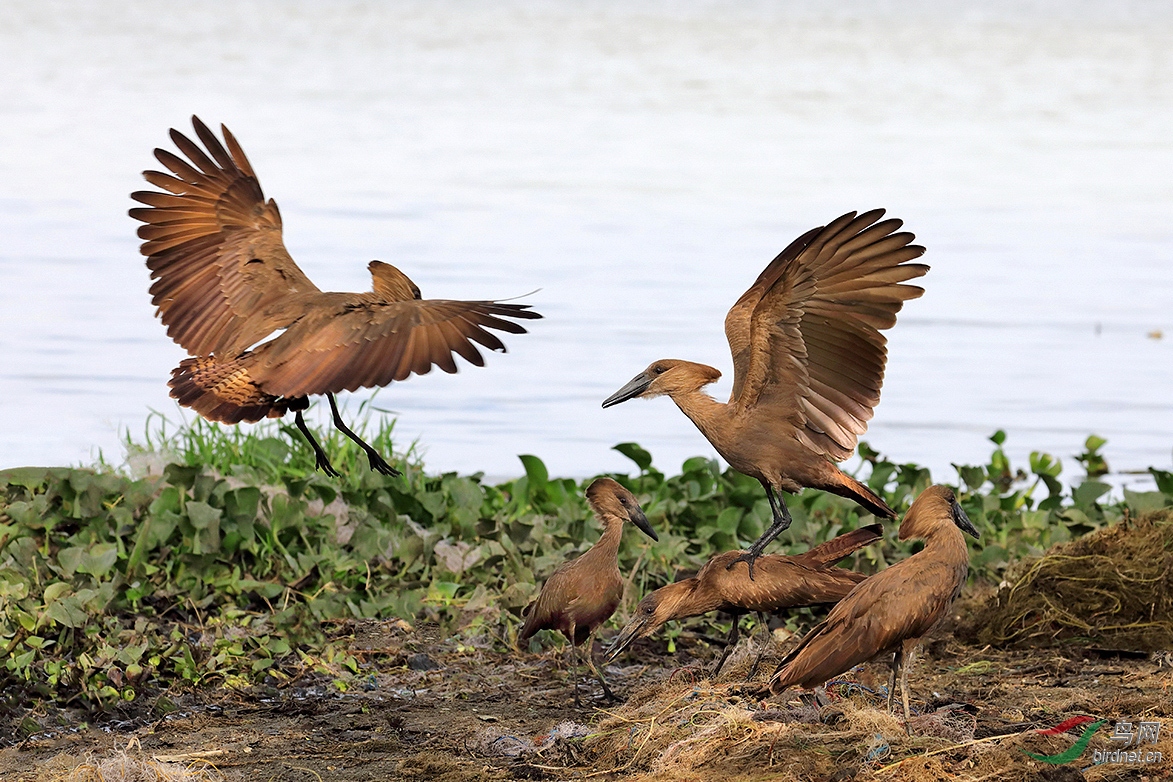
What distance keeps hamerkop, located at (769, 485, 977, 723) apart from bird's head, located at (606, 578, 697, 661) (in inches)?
26.0

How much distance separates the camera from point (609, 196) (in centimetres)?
1756

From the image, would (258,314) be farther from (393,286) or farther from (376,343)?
(376,343)

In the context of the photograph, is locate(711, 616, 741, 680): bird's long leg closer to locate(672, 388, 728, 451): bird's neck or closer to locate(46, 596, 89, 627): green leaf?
locate(672, 388, 728, 451): bird's neck

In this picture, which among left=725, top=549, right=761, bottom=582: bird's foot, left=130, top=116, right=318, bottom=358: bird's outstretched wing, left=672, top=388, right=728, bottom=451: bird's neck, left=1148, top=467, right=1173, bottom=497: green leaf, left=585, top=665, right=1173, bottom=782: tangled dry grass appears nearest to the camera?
left=585, top=665, right=1173, bottom=782: tangled dry grass

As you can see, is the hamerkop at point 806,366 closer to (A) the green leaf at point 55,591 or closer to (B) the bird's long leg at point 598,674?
(B) the bird's long leg at point 598,674

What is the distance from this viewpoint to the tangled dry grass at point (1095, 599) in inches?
263

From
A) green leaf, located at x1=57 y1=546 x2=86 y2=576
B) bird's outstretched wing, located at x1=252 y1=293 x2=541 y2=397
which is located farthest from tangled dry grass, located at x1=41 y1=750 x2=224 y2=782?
green leaf, located at x1=57 y1=546 x2=86 y2=576

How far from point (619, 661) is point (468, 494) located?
55.1 inches

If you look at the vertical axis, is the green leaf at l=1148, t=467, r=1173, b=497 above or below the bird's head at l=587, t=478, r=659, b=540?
above

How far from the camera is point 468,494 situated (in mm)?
7742

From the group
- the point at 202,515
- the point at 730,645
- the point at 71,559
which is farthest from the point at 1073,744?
the point at 71,559

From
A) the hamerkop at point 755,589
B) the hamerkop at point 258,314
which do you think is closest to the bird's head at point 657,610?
the hamerkop at point 755,589

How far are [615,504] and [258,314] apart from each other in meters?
1.43

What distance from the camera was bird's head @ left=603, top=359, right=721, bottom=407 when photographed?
5.48 metres
